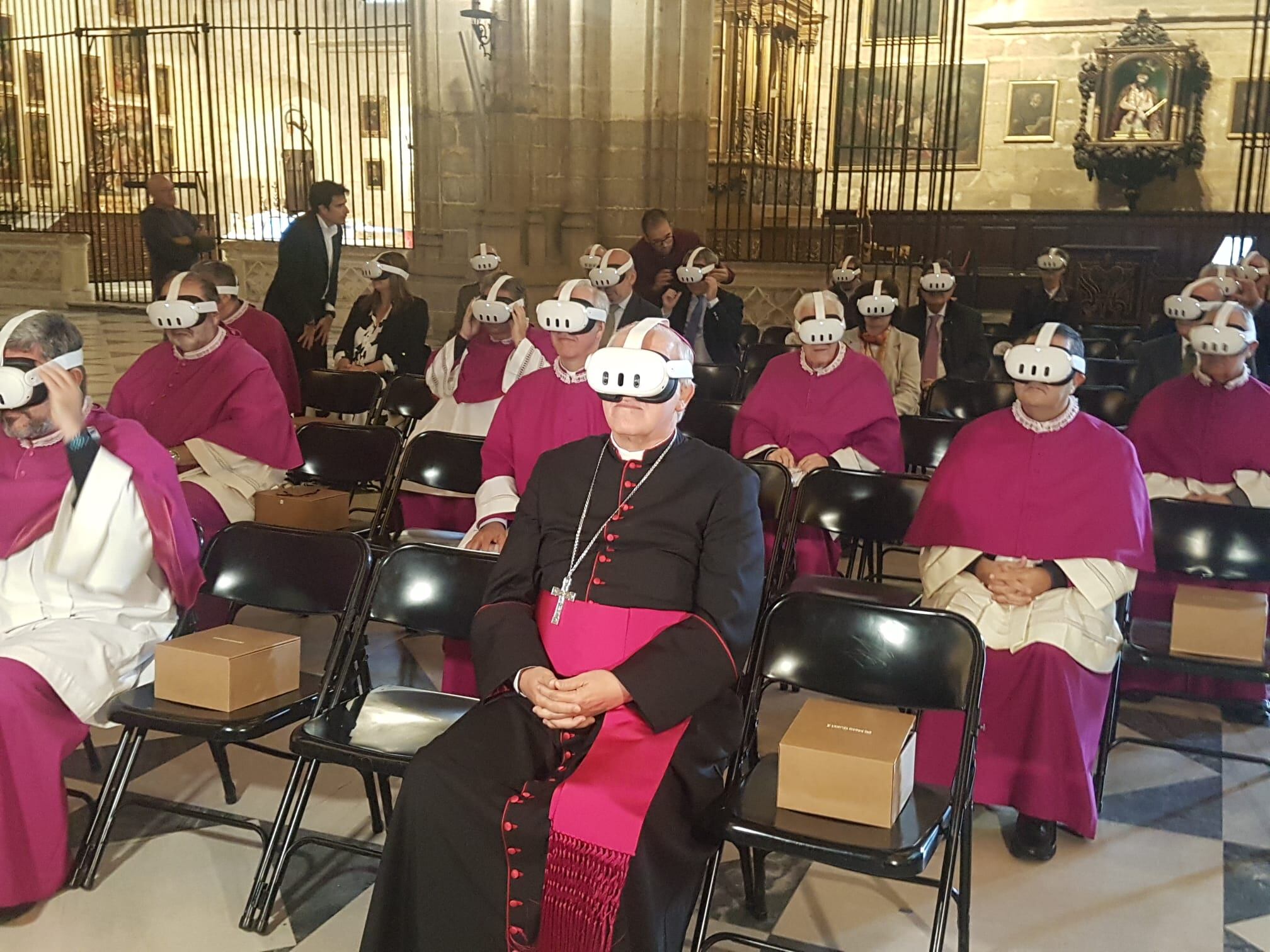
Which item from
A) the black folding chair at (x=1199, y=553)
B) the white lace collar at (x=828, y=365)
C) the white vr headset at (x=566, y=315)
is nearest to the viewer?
the black folding chair at (x=1199, y=553)

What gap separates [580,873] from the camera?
2818 mm

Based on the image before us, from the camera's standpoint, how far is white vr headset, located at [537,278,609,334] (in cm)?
484

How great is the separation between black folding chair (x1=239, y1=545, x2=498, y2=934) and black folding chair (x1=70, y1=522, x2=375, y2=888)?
0.08 meters

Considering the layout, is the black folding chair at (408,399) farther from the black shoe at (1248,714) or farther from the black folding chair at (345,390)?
the black shoe at (1248,714)

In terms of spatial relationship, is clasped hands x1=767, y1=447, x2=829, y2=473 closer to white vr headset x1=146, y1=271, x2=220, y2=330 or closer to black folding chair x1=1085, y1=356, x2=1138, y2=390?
white vr headset x1=146, y1=271, x2=220, y2=330

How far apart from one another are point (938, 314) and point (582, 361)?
171 inches

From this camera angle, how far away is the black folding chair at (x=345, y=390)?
6.85 meters

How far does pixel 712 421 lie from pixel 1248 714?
2814mm

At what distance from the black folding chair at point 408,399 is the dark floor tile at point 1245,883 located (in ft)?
14.5

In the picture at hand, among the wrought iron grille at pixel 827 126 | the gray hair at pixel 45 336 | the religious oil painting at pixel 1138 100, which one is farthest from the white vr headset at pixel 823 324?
the religious oil painting at pixel 1138 100

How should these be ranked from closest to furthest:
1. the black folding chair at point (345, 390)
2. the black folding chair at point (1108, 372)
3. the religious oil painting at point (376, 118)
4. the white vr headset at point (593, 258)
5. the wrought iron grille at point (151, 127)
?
the black folding chair at point (345, 390)
the black folding chair at point (1108, 372)
the white vr headset at point (593, 258)
the wrought iron grille at point (151, 127)
the religious oil painting at point (376, 118)

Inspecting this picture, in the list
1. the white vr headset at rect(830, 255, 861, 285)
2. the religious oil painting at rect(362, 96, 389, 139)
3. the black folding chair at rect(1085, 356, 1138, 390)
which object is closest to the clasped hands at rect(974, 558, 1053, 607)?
the black folding chair at rect(1085, 356, 1138, 390)

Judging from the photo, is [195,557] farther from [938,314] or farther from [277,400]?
[938,314]

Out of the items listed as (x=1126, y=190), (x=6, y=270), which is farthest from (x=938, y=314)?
(x=6, y=270)
